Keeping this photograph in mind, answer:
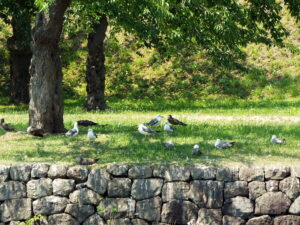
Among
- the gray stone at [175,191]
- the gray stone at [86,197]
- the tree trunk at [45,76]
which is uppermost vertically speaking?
the tree trunk at [45,76]

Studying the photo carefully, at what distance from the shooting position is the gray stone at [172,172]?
1195 centimetres

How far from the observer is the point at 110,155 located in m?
13.3

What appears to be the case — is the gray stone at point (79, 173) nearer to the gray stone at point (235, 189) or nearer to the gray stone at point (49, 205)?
the gray stone at point (49, 205)

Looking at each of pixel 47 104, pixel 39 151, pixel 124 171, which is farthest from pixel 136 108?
pixel 124 171

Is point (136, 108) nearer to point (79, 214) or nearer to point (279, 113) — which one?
point (279, 113)

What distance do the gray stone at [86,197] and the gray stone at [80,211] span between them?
0.07 m

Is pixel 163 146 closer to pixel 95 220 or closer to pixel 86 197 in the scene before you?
pixel 86 197

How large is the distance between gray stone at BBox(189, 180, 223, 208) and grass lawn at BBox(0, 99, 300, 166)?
1.74ft

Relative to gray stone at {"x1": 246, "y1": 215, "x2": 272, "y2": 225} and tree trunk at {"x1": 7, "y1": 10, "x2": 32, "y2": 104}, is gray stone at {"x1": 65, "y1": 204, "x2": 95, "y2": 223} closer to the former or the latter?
gray stone at {"x1": 246, "y1": 215, "x2": 272, "y2": 225}

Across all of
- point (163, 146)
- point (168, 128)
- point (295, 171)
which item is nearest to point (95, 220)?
point (163, 146)

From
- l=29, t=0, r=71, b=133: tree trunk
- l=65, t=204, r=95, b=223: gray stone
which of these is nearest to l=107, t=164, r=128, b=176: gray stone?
l=65, t=204, r=95, b=223: gray stone

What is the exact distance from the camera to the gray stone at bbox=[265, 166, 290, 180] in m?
11.9

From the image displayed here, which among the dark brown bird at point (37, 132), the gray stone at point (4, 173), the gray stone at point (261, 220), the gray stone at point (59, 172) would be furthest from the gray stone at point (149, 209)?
the dark brown bird at point (37, 132)

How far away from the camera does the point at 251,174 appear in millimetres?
11883
